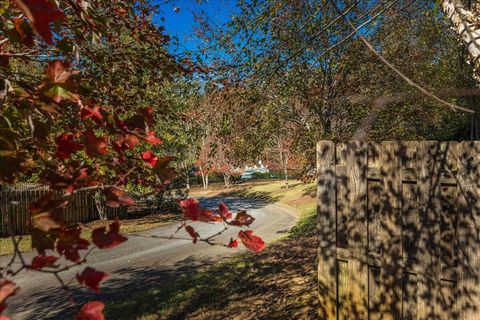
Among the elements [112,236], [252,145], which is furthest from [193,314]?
[252,145]

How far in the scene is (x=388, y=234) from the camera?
3.26m

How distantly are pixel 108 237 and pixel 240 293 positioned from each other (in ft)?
15.6

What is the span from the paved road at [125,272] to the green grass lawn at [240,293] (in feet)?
2.42

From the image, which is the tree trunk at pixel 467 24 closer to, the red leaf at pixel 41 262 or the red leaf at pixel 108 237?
the red leaf at pixel 108 237

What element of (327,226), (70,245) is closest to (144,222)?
(327,226)

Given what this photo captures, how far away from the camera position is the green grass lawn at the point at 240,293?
497 centimetres

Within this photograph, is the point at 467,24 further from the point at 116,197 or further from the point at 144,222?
the point at 144,222

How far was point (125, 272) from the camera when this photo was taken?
8.89m

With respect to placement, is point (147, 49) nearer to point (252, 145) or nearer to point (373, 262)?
point (373, 262)

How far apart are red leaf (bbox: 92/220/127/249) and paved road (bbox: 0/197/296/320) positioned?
4479 mm

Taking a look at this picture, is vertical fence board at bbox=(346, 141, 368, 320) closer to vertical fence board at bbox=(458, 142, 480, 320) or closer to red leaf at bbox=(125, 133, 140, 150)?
vertical fence board at bbox=(458, 142, 480, 320)

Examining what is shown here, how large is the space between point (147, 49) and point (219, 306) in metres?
3.81

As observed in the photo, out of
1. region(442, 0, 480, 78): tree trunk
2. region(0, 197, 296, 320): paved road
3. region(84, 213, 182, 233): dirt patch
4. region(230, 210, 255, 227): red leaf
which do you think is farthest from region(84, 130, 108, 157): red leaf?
region(84, 213, 182, 233): dirt patch

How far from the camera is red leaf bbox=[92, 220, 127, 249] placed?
1.43 m
